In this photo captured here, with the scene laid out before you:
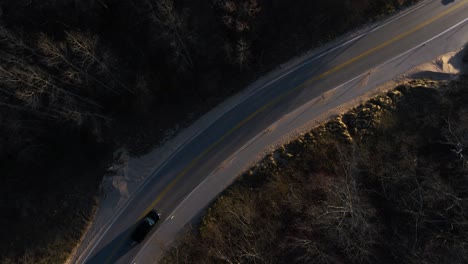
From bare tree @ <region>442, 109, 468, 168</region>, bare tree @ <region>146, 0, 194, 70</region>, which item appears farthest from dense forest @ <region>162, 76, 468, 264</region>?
bare tree @ <region>146, 0, 194, 70</region>

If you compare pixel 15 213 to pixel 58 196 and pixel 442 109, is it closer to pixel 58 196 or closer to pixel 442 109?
pixel 58 196

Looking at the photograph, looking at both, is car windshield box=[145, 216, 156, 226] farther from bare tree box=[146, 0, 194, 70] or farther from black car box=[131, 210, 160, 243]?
bare tree box=[146, 0, 194, 70]

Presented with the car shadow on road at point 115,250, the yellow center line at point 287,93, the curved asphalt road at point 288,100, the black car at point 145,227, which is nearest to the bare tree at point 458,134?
the curved asphalt road at point 288,100

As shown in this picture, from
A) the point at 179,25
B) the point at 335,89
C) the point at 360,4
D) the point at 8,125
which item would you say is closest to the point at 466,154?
the point at 335,89

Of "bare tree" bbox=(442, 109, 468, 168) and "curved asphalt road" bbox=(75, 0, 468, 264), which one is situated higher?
"curved asphalt road" bbox=(75, 0, 468, 264)

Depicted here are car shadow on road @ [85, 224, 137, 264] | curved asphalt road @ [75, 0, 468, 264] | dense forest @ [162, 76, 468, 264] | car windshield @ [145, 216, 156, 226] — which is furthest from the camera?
curved asphalt road @ [75, 0, 468, 264]
